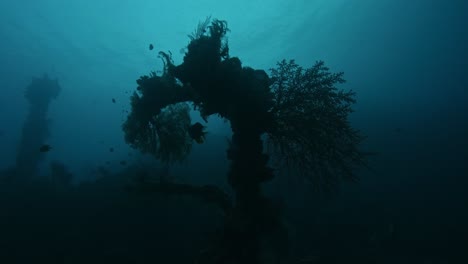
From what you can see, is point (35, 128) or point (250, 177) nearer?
point (250, 177)

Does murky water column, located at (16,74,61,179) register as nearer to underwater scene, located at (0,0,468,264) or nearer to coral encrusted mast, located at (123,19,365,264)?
underwater scene, located at (0,0,468,264)

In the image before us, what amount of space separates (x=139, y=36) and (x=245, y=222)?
191 ft

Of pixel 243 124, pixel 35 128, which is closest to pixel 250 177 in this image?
pixel 243 124

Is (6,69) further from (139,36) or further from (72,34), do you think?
(139,36)

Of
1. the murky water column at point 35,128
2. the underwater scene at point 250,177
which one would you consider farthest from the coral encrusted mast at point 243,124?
the murky water column at point 35,128

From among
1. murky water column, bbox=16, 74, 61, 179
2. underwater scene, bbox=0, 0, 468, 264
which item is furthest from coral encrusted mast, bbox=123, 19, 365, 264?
murky water column, bbox=16, 74, 61, 179

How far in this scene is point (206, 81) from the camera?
6.49 meters

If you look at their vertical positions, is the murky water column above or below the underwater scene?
above

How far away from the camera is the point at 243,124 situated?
651 cm

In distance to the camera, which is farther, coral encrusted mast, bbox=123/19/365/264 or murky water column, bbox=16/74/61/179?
murky water column, bbox=16/74/61/179

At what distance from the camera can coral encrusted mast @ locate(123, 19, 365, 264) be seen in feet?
20.0

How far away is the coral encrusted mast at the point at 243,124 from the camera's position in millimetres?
6109

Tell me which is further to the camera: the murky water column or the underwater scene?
the murky water column

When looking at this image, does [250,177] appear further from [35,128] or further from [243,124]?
[35,128]
